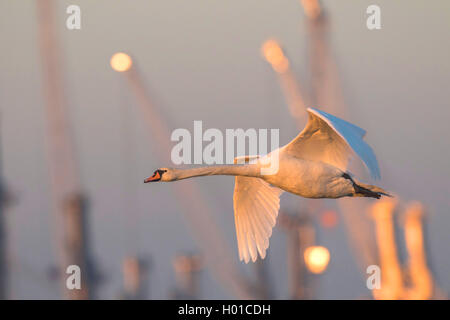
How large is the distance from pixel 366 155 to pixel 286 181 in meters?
3.13

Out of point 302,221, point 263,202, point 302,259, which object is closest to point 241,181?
point 263,202

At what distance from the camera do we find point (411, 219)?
60875 mm

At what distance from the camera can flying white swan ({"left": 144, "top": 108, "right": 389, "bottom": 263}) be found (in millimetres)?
18500

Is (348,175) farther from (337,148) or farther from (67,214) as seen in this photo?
(67,214)

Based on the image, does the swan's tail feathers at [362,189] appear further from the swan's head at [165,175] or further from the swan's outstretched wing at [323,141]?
the swan's head at [165,175]

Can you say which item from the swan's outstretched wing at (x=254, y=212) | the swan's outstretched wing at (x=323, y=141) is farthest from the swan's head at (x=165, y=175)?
the swan's outstretched wing at (x=323, y=141)

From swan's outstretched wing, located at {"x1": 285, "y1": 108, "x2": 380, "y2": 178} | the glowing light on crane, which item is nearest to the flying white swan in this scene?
swan's outstretched wing, located at {"x1": 285, "y1": 108, "x2": 380, "y2": 178}

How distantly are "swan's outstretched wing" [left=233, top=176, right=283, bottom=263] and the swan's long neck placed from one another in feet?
3.76

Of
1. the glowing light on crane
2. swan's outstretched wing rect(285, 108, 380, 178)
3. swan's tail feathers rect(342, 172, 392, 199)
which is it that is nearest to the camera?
swan's outstretched wing rect(285, 108, 380, 178)

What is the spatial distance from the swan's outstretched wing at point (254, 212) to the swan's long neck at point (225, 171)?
114 centimetres

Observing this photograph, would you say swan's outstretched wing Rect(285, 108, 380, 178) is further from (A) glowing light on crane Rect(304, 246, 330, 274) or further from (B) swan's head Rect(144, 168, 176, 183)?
(A) glowing light on crane Rect(304, 246, 330, 274)

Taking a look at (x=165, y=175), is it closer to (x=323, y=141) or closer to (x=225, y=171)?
(x=225, y=171)

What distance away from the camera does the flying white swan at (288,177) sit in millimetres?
18500

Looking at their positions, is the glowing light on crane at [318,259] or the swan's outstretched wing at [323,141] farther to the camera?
the glowing light on crane at [318,259]
